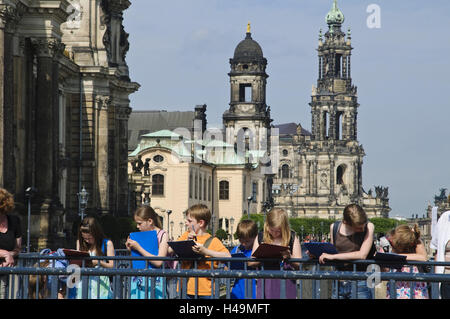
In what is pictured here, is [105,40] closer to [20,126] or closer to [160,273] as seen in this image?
[20,126]

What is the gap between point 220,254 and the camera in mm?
13305

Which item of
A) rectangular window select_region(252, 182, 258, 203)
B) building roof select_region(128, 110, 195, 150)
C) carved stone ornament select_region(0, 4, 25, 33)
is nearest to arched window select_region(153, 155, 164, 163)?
building roof select_region(128, 110, 195, 150)

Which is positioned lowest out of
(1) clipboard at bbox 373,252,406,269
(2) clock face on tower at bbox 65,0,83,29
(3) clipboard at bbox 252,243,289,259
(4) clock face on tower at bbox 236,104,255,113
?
(1) clipboard at bbox 373,252,406,269

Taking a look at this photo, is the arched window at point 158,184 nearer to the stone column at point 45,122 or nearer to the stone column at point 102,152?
the stone column at point 102,152

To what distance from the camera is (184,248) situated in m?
13.2

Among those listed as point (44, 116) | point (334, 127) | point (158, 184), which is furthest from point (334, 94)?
point (44, 116)

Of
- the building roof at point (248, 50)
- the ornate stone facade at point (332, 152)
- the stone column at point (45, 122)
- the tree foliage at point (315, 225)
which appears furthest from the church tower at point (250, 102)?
the stone column at point (45, 122)

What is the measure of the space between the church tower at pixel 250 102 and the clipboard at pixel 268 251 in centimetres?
13695

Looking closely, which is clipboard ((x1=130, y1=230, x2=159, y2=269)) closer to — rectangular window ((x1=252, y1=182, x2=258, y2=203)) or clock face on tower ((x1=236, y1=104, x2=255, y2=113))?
rectangular window ((x1=252, y1=182, x2=258, y2=203))

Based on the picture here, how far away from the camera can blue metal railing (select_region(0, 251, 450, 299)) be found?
1040 centimetres

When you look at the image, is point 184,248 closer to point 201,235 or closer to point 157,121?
point 201,235

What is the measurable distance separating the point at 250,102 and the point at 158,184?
37.5 m

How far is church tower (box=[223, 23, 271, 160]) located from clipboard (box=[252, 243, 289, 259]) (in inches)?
5392

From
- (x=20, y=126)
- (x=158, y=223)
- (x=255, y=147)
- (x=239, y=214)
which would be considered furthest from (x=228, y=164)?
(x=158, y=223)
